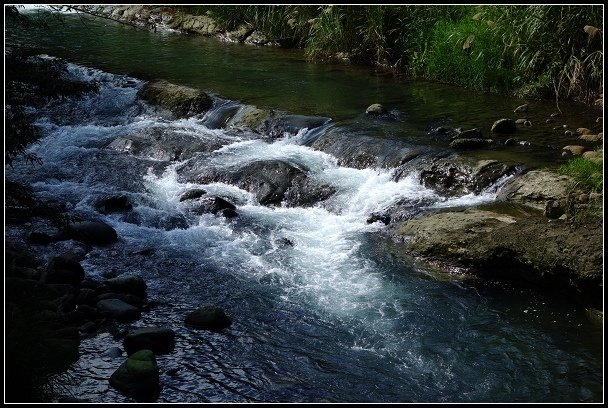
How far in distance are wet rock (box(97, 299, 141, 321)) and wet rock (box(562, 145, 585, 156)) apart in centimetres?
657

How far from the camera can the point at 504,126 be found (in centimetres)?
1130

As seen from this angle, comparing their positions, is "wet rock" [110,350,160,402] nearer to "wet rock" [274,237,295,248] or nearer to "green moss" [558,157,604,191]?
"wet rock" [274,237,295,248]

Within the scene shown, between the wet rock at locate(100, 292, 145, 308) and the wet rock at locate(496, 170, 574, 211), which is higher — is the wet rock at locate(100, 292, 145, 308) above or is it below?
below

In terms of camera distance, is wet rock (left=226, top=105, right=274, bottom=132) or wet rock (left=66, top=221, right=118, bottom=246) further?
wet rock (left=226, top=105, right=274, bottom=132)

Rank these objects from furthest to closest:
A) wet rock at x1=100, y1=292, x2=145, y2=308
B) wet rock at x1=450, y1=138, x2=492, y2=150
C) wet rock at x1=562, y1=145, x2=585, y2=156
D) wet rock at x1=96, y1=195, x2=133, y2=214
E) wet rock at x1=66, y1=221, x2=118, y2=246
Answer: wet rock at x1=450, y1=138, x2=492, y2=150 → wet rock at x1=562, y1=145, x2=585, y2=156 → wet rock at x1=96, y1=195, x2=133, y2=214 → wet rock at x1=66, y1=221, x2=118, y2=246 → wet rock at x1=100, y1=292, x2=145, y2=308

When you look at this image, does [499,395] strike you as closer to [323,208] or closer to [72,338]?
[72,338]

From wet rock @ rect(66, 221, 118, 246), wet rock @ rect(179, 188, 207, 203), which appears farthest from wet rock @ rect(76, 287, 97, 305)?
wet rock @ rect(179, 188, 207, 203)

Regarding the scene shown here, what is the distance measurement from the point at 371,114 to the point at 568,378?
7731 mm

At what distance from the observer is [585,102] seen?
12.7m

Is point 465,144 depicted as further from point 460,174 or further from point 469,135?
point 460,174

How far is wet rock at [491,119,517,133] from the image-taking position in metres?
11.3

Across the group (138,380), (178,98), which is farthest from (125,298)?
(178,98)

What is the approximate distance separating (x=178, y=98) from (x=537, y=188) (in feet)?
25.8

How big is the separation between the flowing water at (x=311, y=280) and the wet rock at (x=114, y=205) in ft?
0.50
